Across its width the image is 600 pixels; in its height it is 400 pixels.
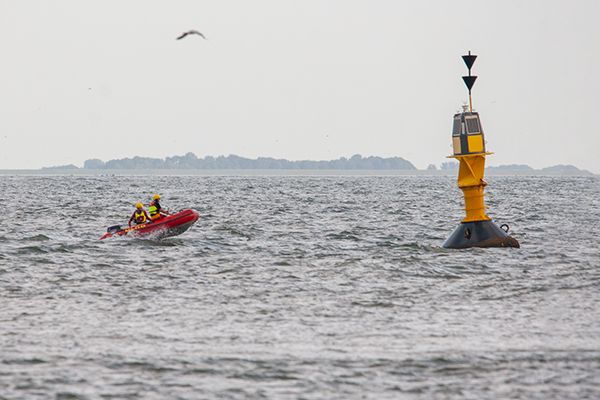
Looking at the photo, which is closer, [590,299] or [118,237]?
[590,299]

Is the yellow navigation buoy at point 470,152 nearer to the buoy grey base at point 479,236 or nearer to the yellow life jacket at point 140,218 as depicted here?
the buoy grey base at point 479,236

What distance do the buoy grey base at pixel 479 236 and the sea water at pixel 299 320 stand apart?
294 mm

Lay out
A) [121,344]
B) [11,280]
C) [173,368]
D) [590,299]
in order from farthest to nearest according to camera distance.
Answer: [11,280]
[590,299]
[121,344]
[173,368]

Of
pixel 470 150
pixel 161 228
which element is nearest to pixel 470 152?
pixel 470 150

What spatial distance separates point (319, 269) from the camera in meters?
25.9

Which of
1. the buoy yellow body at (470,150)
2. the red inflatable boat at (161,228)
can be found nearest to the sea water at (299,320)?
the red inflatable boat at (161,228)

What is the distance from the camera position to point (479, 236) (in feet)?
91.9

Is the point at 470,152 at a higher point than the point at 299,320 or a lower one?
higher

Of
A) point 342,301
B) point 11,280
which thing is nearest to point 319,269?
point 342,301

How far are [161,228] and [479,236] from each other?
12.8 meters

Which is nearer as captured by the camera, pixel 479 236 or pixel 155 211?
pixel 479 236

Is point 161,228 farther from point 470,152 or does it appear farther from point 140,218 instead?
point 470,152

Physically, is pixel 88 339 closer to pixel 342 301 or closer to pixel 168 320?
pixel 168 320

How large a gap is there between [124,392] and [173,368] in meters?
1.28
